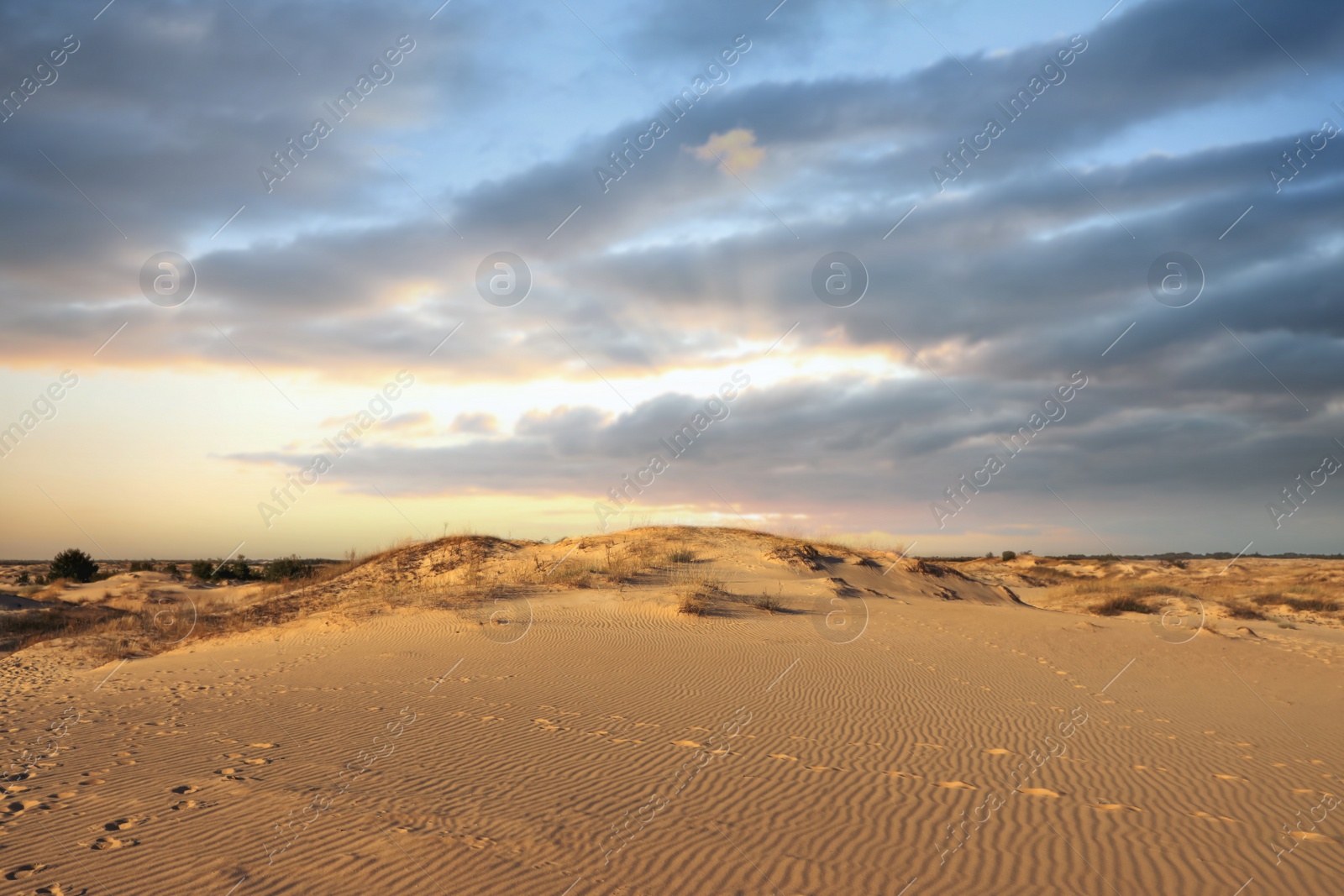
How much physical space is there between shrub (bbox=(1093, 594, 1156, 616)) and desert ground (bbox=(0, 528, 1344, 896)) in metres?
7.24

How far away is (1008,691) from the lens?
37.3 feet

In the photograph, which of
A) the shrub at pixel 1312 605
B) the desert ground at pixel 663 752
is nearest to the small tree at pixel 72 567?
the desert ground at pixel 663 752

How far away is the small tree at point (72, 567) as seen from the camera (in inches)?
1412

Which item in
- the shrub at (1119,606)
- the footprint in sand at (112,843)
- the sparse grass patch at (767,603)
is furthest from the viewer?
the shrub at (1119,606)

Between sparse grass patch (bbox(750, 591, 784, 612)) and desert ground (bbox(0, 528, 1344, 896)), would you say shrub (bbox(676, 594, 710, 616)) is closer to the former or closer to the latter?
desert ground (bbox(0, 528, 1344, 896))

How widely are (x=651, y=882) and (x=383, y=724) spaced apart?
4.95 meters

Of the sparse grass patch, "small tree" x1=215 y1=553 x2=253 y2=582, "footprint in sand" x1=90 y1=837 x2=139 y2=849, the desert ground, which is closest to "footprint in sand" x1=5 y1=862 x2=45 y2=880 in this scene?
the desert ground

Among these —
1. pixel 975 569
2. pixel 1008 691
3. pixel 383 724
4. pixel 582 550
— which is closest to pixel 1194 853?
pixel 1008 691

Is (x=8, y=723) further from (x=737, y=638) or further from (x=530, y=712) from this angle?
(x=737, y=638)

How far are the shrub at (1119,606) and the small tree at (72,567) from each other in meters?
44.3

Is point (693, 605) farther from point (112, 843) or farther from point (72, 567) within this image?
point (72, 567)

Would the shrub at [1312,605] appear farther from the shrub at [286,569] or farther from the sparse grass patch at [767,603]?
the shrub at [286,569]

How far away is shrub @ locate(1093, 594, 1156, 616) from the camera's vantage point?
1005 inches

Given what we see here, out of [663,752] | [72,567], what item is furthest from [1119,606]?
[72,567]
